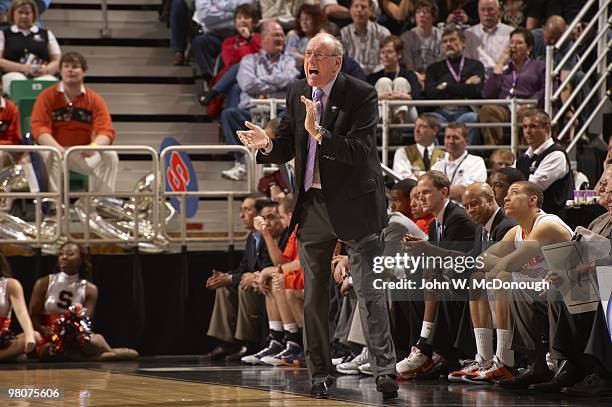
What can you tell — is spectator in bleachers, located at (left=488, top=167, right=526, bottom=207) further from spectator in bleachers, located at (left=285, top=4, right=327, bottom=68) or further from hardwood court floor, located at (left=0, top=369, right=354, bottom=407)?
spectator in bleachers, located at (left=285, top=4, right=327, bottom=68)

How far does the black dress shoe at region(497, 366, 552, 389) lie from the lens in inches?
292

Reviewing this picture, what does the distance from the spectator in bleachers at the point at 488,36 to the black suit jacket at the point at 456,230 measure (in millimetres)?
5021

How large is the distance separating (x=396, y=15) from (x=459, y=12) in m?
0.73

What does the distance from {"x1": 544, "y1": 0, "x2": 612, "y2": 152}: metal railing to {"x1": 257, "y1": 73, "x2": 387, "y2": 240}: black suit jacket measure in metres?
4.26

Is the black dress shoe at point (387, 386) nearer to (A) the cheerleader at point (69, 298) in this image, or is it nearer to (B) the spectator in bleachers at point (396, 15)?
(A) the cheerleader at point (69, 298)

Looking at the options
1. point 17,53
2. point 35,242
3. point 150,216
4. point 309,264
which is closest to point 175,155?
point 150,216

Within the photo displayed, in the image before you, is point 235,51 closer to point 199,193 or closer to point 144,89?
point 144,89

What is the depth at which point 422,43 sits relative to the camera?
13258 millimetres

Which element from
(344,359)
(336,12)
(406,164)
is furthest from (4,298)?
(336,12)

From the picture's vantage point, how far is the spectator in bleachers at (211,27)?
1371 centimetres

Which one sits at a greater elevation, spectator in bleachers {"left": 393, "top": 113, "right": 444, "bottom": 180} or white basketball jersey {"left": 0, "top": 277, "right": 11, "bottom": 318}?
spectator in bleachers {"left": 393, "top": 113, "right": 444, "bottom": 180}

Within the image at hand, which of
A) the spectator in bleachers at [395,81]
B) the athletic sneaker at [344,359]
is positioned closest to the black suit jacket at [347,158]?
the athletic sneaker at [344,359]

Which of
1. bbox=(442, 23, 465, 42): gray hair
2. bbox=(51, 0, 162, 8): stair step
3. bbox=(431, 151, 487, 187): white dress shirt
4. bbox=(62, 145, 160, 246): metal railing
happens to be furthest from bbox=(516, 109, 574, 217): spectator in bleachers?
bbox=(51, 0, 162, 8): stair step

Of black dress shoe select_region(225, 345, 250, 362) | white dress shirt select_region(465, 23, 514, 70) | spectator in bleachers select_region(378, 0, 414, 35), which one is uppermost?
spectator in bleachers select_region(378, 0, 414, 35)
